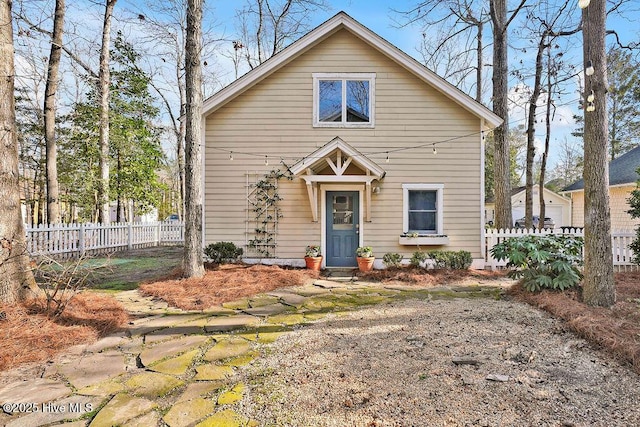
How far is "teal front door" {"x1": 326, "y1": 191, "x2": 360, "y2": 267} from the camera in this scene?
8.80m

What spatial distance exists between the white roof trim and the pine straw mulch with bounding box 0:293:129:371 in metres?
4.83

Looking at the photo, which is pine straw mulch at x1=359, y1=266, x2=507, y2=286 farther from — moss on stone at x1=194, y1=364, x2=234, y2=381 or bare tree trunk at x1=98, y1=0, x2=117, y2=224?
bare tree trunk at x1=98, y1=0, x2=117, y2=224

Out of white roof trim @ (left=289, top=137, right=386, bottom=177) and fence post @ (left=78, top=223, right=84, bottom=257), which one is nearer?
white roof trim @ (left=289, top=137, right=386, bottom=177)

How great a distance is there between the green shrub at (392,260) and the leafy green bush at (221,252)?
384cm

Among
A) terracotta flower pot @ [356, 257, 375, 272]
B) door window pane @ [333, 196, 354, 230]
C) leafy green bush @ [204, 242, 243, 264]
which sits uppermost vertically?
door window pane @ [333, 196, 354, 230]

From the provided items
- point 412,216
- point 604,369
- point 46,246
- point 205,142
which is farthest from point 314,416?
point 46,246

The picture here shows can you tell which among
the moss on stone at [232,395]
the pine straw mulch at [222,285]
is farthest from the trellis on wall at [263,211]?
the moss on stone at [232,395]

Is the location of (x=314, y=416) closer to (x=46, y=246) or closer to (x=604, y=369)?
(x=604, y=369)

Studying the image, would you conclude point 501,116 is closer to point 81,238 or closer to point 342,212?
point 342,212

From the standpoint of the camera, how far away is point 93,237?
418 inches

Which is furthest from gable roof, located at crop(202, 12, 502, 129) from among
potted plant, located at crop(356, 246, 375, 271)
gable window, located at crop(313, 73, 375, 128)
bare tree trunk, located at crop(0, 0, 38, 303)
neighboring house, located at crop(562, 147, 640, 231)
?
neighboring house, located at crop(562, 147, 640, 231)

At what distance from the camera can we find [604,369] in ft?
10.1

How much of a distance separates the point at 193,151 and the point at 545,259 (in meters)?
6.99

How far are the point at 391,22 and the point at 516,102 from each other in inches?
325
